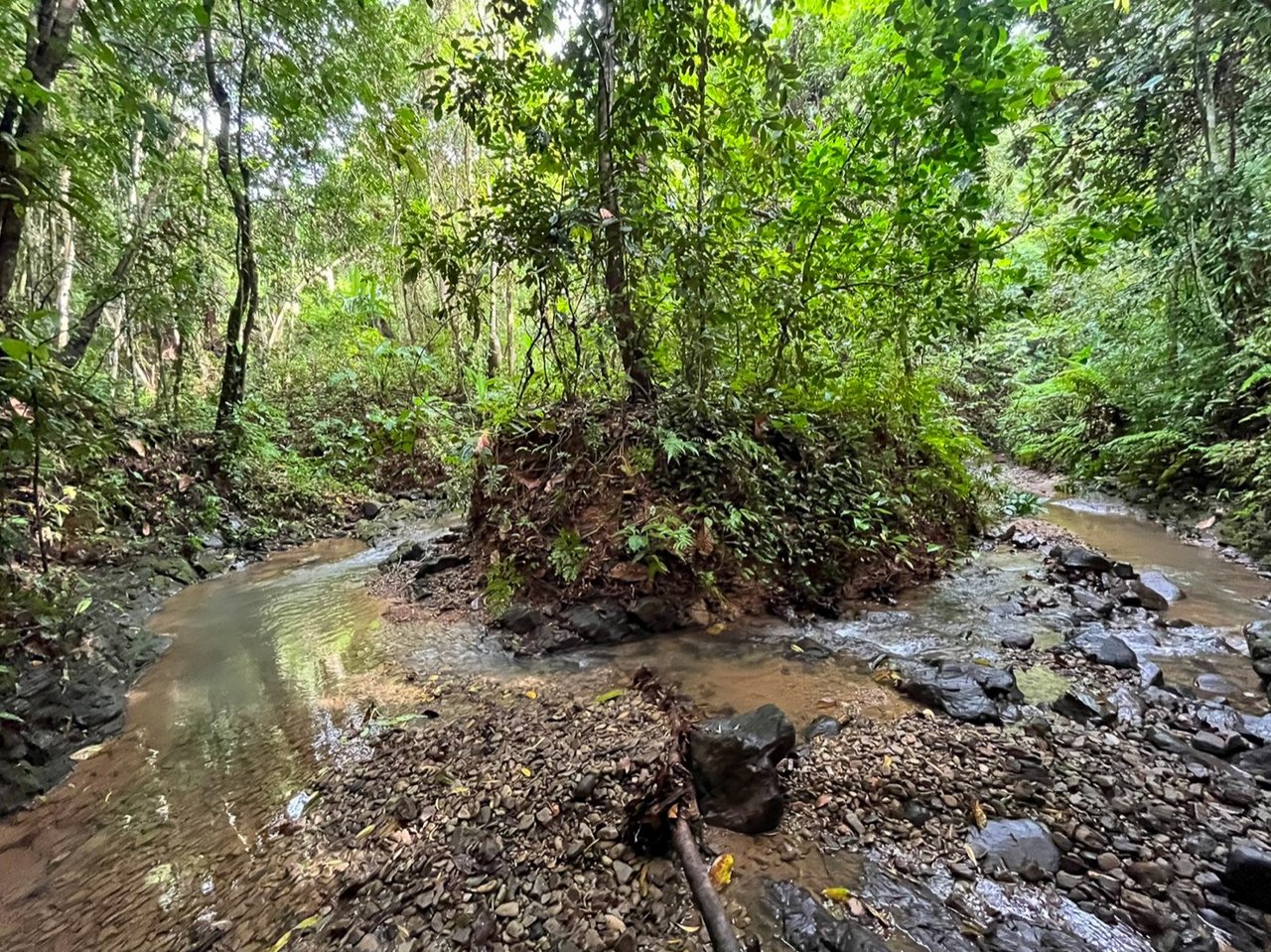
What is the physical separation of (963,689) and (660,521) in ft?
9.82

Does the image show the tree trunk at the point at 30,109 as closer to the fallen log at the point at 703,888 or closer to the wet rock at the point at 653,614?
the wet rock at the point at 653,614

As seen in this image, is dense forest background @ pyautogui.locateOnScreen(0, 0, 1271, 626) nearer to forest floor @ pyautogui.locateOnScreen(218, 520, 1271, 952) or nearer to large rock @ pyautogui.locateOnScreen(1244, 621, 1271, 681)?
forest floor @ pyautogui.locateOnScreen(218, 520, 1271, 952)

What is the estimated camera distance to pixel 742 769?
317cm

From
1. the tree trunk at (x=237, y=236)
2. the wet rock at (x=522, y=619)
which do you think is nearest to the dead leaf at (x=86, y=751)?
the wet rock at (x=522, y=619)

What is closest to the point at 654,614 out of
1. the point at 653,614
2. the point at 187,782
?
the point at 653,614

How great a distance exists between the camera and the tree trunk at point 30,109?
185 inches

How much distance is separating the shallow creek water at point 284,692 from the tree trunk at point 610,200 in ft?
10.6

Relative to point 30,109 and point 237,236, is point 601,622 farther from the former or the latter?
point 237,236

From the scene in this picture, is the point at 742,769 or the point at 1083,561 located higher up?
Result: the point at 742,769

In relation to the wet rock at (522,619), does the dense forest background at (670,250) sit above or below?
above

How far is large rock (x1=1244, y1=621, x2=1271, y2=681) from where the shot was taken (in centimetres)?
432

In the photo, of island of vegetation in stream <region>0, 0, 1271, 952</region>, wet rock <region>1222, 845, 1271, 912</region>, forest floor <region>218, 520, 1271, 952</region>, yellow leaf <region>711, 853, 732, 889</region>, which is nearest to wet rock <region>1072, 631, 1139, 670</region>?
island of vegetation in stream <region>0, 0, 1271, 952</region>

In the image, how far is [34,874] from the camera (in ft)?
10.3

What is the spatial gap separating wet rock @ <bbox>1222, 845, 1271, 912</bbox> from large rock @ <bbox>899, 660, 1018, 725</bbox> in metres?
1.39
